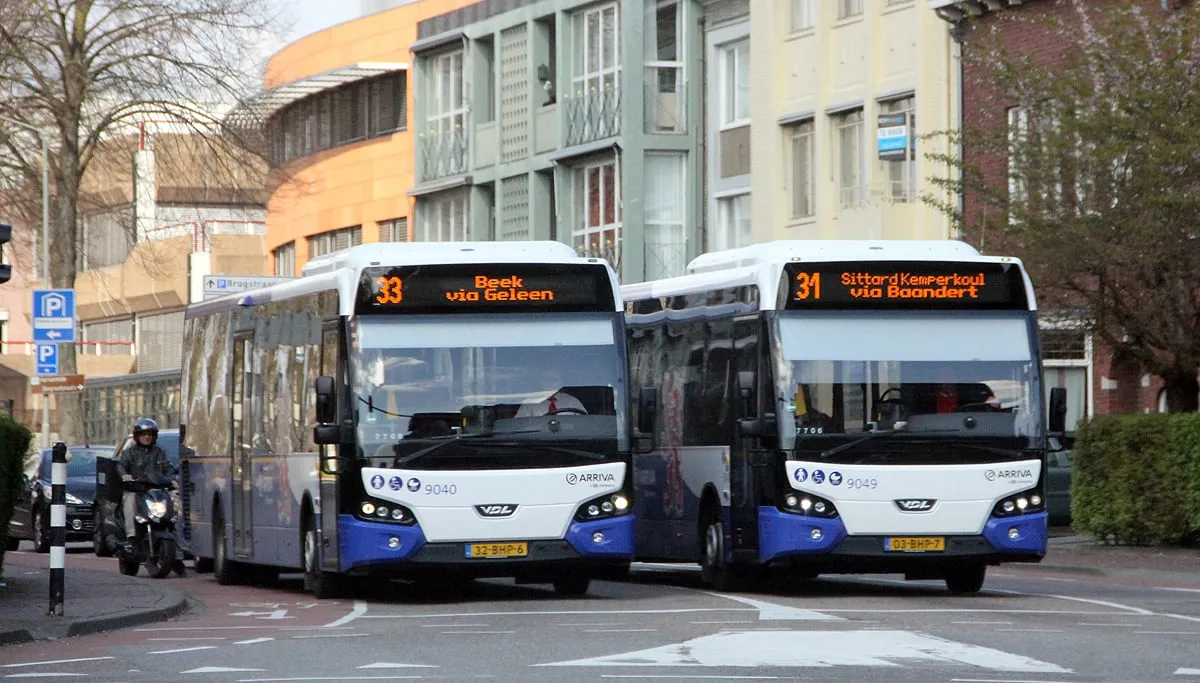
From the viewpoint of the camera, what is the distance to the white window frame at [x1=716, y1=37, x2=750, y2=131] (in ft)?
169

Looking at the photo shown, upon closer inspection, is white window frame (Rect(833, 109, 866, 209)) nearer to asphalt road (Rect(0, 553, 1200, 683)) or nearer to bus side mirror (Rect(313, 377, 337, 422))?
asphalt road (Rect(0, 553, 1200, 683))

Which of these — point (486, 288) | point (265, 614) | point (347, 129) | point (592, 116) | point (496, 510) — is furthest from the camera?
point (347, 129)

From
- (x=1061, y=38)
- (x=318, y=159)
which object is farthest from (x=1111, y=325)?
(x=318, y=159)

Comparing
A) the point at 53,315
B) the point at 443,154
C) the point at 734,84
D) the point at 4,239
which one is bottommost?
the point at 4,239

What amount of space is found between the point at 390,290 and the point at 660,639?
5689 millimetres

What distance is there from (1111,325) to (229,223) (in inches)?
2262

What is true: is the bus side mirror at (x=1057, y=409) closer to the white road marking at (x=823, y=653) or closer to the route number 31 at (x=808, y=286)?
the route number 31 at (x=808, y=286)

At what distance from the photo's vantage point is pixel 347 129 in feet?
222

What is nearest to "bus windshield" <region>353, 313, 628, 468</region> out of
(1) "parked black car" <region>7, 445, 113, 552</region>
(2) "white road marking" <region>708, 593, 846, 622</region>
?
(2) "white road marking" <region>708, 593, 846, 622</region>

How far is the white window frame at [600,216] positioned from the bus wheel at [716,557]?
30.8 metres

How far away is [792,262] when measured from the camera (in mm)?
21594

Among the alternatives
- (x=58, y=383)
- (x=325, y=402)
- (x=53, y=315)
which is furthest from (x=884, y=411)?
(x=58, y=383)

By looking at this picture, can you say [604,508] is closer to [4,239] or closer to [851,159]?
[4,239]

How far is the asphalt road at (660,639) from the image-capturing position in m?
14.5
